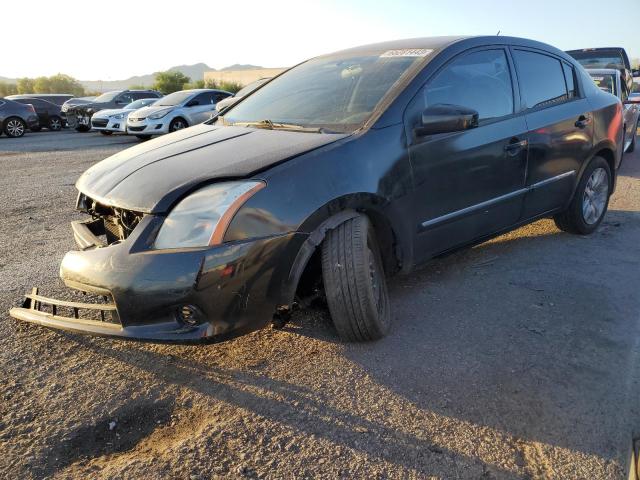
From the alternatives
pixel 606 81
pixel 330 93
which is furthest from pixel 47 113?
pixel 330 93

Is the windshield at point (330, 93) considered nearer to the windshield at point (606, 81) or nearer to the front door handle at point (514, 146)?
the front door handle at point (514, 146)

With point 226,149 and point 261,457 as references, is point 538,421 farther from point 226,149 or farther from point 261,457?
point 226,149

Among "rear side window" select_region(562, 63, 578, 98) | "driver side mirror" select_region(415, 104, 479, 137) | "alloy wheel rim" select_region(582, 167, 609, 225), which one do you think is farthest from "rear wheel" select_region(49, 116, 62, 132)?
"driver side mirror" select_region(415, 104, 479, 137)

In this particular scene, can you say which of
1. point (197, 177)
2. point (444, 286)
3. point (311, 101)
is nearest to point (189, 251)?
point (197, 177)

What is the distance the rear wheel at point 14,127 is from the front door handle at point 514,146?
1818cm

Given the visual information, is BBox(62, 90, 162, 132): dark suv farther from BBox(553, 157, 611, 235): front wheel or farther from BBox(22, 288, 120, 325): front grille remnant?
BBox(553, 157, 611, 235): front wheel

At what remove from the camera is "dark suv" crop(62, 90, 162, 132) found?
18.9 meters

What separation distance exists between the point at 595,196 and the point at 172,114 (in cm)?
1187

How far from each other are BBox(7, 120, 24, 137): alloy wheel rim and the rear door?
58.9 feet

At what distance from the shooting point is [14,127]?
17578 millimetres

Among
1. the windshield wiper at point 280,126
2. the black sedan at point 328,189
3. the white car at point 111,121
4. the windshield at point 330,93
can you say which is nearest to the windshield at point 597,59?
the black sedan at point 328,189

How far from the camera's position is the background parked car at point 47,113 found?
2027 centimetres

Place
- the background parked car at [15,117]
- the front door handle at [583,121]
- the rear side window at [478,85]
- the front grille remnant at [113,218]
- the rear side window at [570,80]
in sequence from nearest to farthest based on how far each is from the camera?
the front grille remnant at [113,218] → the rear side window at [478,85] → the front door handle at [583,121] → the rear side window at [570,80] → the background parked car at [15,117]

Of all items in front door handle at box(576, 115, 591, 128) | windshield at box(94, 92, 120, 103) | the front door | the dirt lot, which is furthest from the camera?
windshield at box(94, 92, 120, 103)
